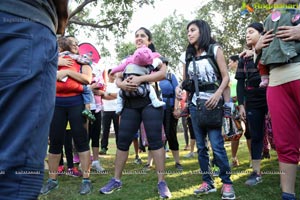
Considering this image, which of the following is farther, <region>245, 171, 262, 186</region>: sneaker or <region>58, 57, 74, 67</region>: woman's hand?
<region>58, 57, 74, 67</region>: woman's hand

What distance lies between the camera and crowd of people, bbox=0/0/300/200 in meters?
1.00

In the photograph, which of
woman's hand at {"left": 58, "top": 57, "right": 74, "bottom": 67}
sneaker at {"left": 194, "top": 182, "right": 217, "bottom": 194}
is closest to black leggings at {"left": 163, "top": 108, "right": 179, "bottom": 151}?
sneaker at {"left": 194, "top": 182, "right": 217, "bottom": 194}

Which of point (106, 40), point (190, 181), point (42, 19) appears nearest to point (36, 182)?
point (42, 19)

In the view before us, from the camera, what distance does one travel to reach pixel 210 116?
135 inches

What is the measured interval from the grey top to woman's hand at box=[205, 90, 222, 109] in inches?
98.1

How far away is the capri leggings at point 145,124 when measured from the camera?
12.2 ft

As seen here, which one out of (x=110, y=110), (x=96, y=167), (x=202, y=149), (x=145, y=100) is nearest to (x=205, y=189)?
(x=202, y=149)

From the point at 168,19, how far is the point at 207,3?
22212mm

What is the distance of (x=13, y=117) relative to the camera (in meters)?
0.97

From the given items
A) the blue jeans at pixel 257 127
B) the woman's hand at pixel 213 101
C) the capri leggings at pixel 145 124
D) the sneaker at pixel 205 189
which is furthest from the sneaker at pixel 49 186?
the blue jeans at pixel 257 127

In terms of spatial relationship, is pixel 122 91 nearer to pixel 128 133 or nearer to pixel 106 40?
pixel 128 133

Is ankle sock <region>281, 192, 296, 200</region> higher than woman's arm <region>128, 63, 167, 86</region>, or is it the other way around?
woman's arm <region>128, 63, 167, 86</region>

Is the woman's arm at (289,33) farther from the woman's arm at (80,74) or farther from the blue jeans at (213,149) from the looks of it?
the woman's arm at (80,74)

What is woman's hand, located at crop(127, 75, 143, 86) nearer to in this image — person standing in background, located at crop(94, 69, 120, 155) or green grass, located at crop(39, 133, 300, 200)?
green grass, located at crop(39, 133, 300, 200)
